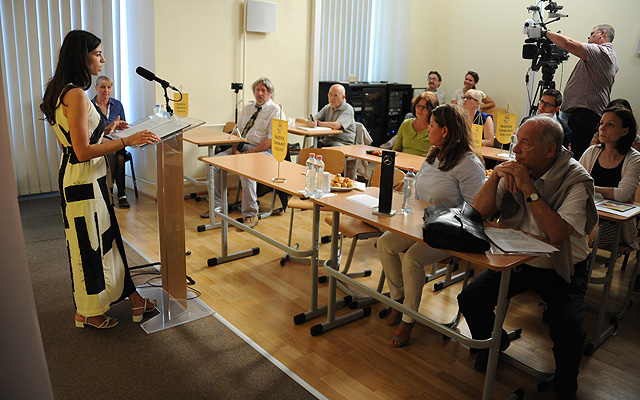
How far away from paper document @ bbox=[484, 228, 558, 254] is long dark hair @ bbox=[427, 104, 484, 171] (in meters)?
0.60

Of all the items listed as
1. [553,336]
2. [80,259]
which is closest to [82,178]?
[80,259]

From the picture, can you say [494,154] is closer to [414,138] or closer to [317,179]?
[414,138]

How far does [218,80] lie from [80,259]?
3603 millimetres

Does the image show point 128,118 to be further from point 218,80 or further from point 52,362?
point 52,362

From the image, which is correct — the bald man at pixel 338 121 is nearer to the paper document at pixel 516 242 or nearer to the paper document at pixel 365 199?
the paper document at pixel 365 199

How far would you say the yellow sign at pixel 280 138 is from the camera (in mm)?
3137

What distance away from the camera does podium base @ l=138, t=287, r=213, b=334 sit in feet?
9.41

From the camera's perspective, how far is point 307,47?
21.2ft

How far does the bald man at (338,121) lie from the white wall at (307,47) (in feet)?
3.00

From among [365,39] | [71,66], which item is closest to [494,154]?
[365,39]

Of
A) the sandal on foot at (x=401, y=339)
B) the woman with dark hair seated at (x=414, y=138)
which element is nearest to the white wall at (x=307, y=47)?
the woman with dark hair seated at (x=414, y=138)

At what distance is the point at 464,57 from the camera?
24.7 feet

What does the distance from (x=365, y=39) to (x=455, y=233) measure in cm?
587

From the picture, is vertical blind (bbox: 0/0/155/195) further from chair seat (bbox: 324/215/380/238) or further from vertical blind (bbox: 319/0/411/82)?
chair seat (bbox: 324/215/380/238)
